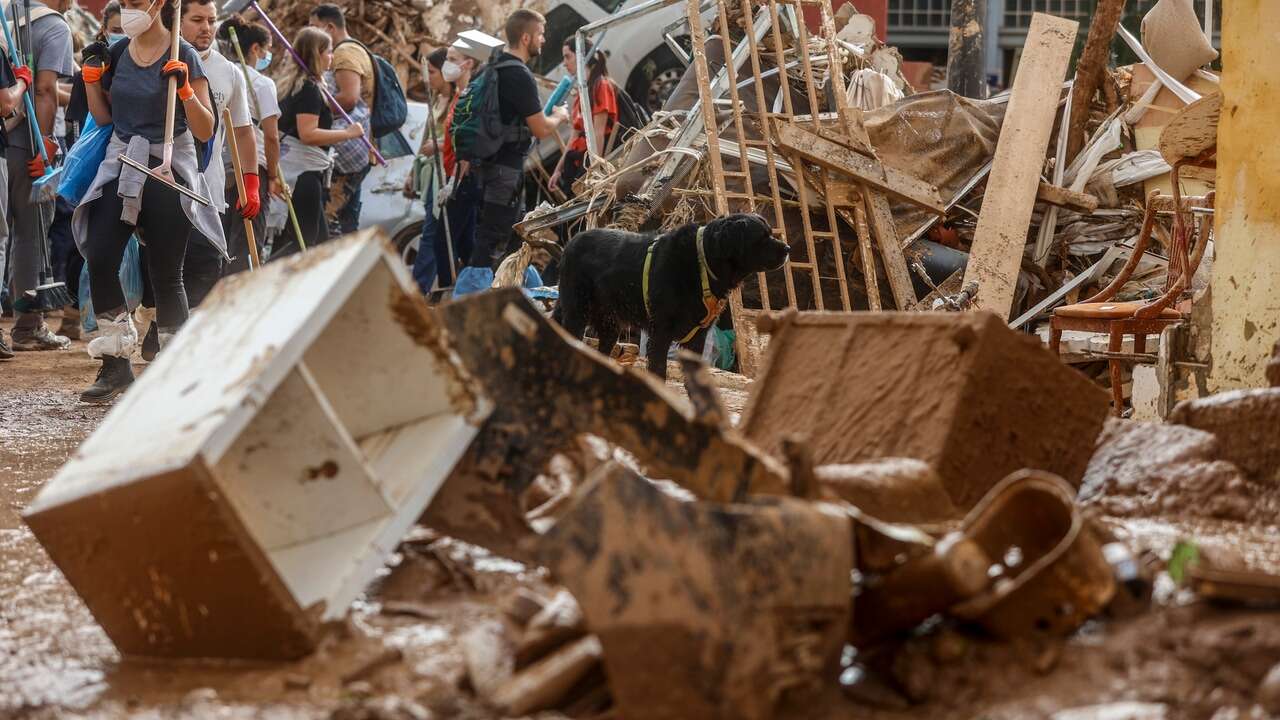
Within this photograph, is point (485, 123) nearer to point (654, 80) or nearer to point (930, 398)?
point (654, 80)

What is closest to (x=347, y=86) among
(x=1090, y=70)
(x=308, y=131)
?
(x=308, y=131)

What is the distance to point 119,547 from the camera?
287cm

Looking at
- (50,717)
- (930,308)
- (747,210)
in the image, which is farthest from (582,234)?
(50,717)

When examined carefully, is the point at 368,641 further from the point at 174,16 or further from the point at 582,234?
the point at 582,234

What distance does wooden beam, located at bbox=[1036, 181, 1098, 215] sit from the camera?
968 cm

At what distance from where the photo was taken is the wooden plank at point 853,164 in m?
9.56

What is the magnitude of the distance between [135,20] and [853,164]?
5.07 meters

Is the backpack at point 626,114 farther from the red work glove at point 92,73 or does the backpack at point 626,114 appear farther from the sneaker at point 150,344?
the red work glove at point 92,73

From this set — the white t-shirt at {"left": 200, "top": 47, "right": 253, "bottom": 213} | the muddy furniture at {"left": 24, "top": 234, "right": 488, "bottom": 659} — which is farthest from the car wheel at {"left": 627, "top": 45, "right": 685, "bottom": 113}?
the muddy furniture at {"left": 24, "top": 234, "right": 488, "bottom": 659}

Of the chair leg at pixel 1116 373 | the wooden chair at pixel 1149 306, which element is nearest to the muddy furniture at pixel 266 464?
the wooden chair at pixel 1149 306

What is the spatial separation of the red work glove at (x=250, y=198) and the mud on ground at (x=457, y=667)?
3984 mm

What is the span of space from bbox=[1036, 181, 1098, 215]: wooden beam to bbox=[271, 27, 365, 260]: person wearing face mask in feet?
→ 15.4

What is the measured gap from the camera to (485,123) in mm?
8789

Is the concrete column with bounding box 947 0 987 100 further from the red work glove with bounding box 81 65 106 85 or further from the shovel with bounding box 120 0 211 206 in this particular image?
the red work glove with bounding box 81 65 106 85
